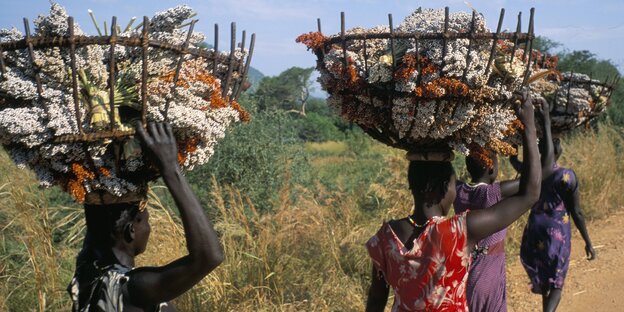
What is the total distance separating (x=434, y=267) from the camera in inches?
98.9

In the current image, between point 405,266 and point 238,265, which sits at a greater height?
point 405,266

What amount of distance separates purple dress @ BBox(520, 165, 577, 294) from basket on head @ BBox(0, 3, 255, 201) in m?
3.48

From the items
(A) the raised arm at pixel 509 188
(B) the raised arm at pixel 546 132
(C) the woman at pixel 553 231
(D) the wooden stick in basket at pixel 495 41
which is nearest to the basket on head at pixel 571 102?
(C) the woman at pixel 553 231

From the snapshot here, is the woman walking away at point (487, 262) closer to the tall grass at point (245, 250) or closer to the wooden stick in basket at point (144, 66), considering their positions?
the tall grass at point (245, 250)

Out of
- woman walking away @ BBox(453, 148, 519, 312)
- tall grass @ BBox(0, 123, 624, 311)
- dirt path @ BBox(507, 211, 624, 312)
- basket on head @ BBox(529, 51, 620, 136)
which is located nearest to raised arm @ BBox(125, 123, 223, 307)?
woman walking away @ BBox(453, 148, 519, 312)

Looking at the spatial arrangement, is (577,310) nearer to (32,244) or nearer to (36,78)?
(32,244)

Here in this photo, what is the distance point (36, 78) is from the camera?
1.84 metres

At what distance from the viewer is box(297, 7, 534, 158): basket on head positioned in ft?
7.64

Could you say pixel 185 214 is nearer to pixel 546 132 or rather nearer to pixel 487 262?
pixel 546 132

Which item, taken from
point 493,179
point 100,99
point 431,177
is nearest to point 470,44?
point 431,177

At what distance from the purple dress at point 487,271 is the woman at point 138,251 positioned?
1.96 meters

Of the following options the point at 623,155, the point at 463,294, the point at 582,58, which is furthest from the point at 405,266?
the point at 582,58

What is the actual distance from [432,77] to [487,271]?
5.38ft

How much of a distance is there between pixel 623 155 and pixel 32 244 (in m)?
10.3
